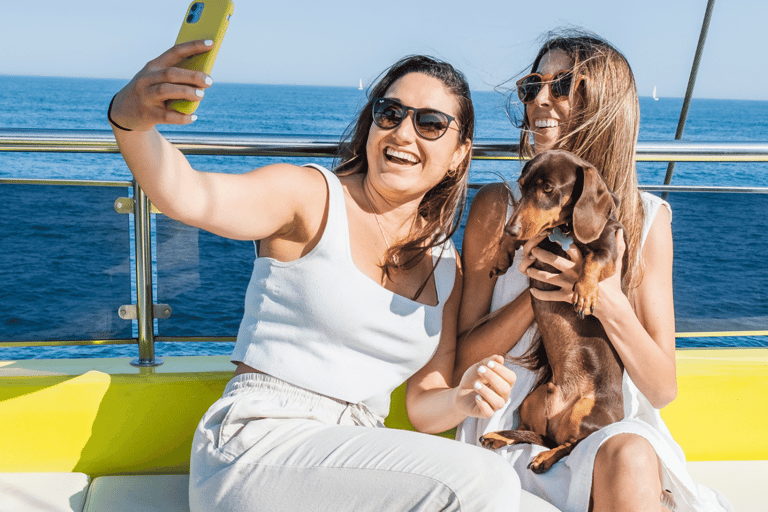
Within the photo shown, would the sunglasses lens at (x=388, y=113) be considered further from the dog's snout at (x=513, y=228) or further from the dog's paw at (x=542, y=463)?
the dog's paw at (x=542, y=463)

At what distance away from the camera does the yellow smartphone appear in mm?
1294

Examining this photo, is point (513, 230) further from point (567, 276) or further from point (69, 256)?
point (69, 256)

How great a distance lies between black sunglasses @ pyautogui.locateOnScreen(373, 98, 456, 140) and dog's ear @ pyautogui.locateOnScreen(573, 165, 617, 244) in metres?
0.47

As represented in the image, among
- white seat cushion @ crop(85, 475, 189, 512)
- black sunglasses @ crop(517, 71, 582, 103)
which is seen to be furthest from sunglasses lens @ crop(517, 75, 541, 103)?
white seat cushion @ crop(85, 475, 189, 512)

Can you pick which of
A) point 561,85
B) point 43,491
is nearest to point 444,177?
point 561,85

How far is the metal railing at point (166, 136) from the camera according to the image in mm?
2396

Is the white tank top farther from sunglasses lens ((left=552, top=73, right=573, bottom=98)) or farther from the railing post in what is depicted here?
sunglasses lens ((left=552, top=73, right=573, bottom=98))

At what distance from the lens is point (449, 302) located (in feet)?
7.27

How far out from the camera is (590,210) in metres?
1.94

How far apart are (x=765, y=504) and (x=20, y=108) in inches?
3236

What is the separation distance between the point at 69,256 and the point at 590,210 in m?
2.08

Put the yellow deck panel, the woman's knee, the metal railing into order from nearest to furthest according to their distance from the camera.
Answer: the woman's knee, the yellow deck panel, the metal railing

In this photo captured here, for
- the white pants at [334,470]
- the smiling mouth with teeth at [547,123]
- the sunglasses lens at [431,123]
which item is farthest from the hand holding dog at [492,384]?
the smiling mouth with teeth at [547,123]

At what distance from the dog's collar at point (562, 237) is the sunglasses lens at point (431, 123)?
48 centimetres
